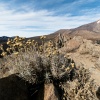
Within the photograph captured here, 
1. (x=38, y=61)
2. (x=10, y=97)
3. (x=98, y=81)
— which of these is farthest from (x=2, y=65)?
(x=98, y=81)

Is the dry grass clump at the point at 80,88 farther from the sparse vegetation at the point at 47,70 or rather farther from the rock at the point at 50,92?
the rock at the point at 50,92

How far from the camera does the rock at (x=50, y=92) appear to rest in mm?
5105

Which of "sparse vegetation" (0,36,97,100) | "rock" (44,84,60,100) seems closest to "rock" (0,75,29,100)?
"sparse vegetation" (0,36,97,100)

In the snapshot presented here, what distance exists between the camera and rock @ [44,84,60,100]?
16.8 ft

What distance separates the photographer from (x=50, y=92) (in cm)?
514

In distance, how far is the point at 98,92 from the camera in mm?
5246

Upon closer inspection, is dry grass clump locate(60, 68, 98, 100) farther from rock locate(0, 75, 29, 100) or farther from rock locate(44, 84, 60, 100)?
rock locate(0, 75, 29, 100)

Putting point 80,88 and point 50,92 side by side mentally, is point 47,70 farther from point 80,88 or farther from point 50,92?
point 80,88

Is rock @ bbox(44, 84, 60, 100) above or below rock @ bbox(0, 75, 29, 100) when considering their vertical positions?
below

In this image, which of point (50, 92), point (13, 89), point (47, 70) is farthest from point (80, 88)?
point (13, 89)

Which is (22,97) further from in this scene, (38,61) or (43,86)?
(38,61)

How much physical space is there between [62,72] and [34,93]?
738 millimetres

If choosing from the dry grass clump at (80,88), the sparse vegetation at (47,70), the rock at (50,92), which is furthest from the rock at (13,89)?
the dry grass clump at (80,88)

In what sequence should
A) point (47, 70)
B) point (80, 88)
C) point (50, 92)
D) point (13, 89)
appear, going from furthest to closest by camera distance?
point (47, 70) < point (50, 92) < point (13, 89) < point (80, 88)
